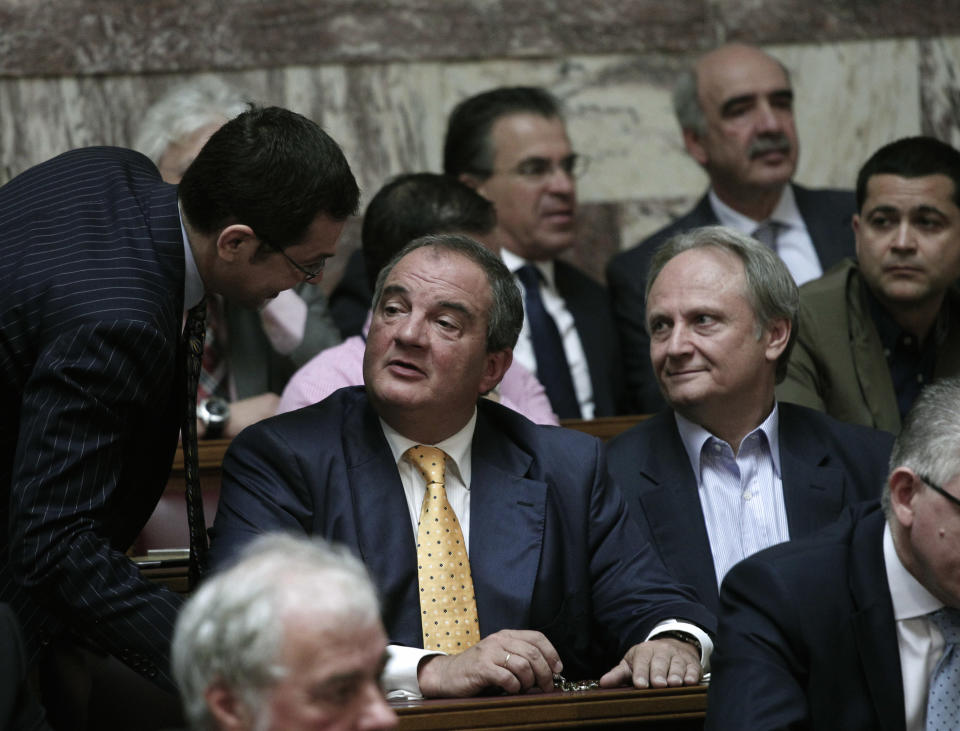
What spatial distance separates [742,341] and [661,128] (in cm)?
220

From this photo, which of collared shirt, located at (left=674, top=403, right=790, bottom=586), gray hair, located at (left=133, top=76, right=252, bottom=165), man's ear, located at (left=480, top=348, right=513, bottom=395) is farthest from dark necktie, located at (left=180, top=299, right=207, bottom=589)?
gray hair, located at (left=133, top=76, right=252, bottom=165)

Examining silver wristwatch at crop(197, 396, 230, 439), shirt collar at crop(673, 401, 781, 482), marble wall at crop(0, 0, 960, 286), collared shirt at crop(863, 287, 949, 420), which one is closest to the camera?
shirt collar at crop(673, 401, 781, 482)

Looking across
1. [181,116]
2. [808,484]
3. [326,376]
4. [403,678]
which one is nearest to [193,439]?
[403,678]

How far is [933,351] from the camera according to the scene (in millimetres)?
4074

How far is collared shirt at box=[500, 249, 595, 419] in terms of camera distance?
14.3ft

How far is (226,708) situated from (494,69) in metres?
4.00

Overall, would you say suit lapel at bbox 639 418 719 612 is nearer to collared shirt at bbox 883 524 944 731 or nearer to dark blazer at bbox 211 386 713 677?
dark blazer at bbox 211 386 713 677

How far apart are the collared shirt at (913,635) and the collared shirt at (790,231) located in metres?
2.26

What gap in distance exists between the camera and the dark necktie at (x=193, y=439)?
2785 millimetres

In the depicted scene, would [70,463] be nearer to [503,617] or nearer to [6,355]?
[6,355]

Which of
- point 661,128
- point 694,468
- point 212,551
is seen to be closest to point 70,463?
point 212,551

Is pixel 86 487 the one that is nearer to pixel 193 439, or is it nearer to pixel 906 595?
pixel 193 439

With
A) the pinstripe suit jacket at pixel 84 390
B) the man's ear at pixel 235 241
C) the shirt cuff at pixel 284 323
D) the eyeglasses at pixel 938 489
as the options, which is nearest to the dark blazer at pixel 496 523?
the pinstripe suit jacket at pixel 84 390

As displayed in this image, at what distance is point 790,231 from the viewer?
4.72m
